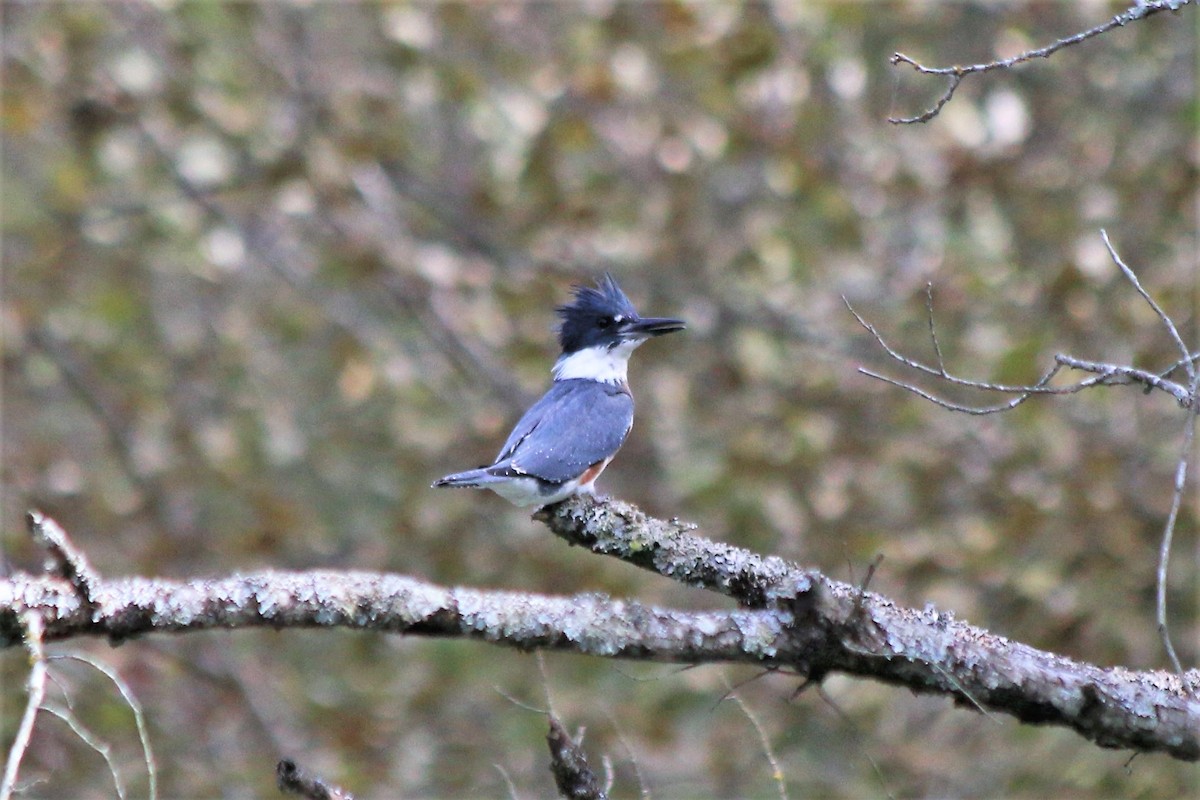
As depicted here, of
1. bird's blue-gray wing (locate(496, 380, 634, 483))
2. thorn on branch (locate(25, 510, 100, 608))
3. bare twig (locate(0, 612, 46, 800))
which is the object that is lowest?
bare twig (locate(0, 612, 46, 800))

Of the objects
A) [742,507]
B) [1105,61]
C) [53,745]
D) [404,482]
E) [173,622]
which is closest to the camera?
[173,622]

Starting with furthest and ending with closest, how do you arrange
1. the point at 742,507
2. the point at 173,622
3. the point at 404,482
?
1. the point at 404,482
2. the point at 742,507
3. the point at 173,622

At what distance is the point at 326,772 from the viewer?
5426 mm

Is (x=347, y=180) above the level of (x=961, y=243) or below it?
above

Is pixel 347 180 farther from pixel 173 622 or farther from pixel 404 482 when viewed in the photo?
pixel 173 622

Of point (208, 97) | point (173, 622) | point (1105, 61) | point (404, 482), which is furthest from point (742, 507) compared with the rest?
point (173, 622)

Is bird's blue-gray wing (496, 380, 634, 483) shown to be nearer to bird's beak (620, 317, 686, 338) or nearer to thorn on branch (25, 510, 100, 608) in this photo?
bird's beak (620, 317, 686, 338)

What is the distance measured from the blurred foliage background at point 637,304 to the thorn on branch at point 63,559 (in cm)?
317

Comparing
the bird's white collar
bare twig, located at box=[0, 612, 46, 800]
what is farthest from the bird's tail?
bare twig, located at box=[0, 612, 46, 800]

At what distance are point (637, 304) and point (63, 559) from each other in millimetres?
4662

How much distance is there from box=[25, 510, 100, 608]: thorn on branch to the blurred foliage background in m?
3.17

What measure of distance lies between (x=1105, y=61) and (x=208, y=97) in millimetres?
4356

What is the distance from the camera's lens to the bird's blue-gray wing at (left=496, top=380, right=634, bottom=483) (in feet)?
13.0

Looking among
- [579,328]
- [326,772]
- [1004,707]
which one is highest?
[579,328]
